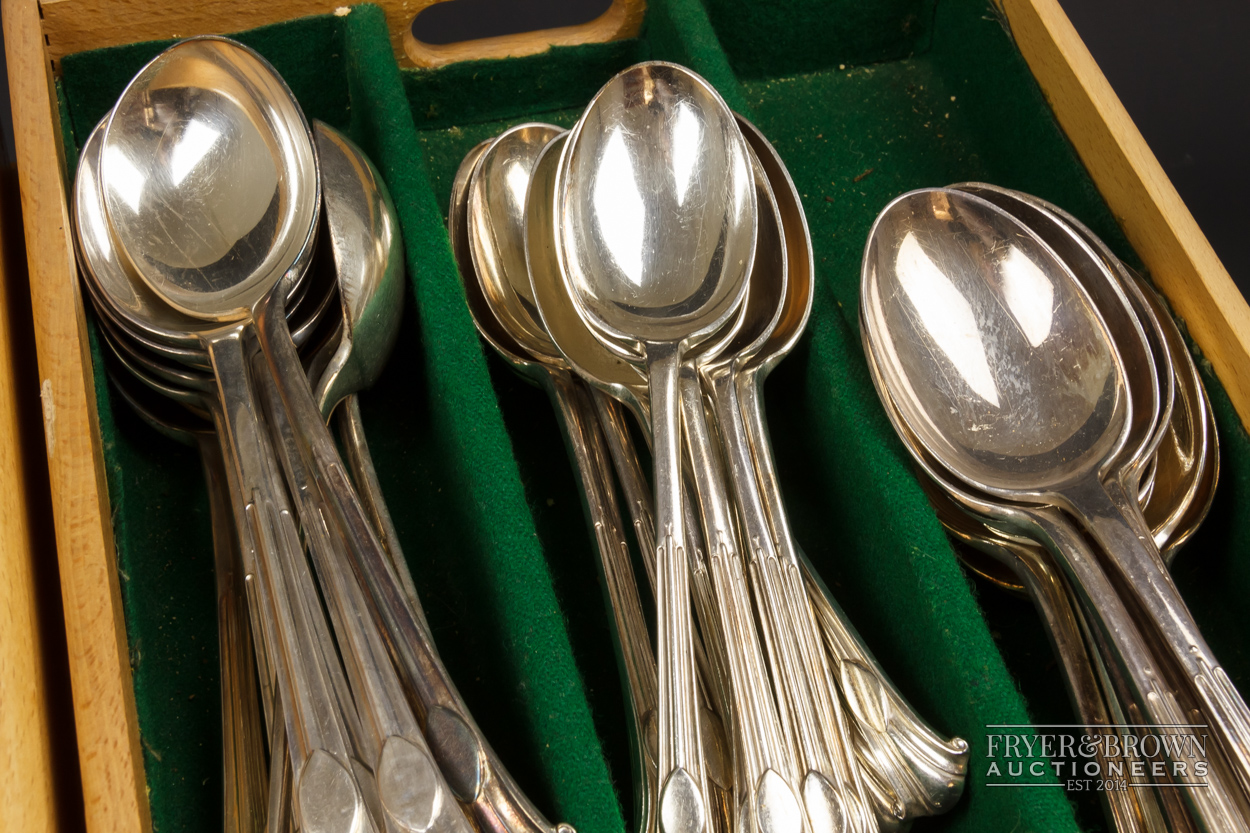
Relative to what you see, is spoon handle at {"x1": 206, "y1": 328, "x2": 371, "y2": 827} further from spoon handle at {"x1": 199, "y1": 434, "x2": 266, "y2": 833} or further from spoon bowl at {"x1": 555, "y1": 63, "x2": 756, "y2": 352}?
spoon bowl at {"x1": 555, "y1": 63, "x2": 756, "y2": 352}

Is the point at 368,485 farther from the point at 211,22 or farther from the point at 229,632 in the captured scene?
the point at 211,22

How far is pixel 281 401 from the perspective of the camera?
664 millimetres

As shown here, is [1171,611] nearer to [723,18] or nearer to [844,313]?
[844,313]

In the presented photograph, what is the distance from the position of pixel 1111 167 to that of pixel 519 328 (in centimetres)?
49

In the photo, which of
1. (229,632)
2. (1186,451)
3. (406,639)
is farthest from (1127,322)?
(229,632)

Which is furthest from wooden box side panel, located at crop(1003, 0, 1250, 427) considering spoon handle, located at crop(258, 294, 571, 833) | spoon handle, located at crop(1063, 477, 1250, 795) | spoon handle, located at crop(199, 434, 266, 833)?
spoon handle, located at crop(199, 434, 266, 833)

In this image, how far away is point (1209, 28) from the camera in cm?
129

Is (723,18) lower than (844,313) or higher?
higher

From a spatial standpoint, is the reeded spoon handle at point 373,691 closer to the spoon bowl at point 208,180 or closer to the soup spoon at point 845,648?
the spoon bowl at point 208,180

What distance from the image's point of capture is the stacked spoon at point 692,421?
1.80 ft

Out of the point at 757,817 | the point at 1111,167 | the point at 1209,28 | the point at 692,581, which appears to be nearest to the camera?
the point at 757,817

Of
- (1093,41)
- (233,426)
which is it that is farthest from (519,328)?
(1093,41)

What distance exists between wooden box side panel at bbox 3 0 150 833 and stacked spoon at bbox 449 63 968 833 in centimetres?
29

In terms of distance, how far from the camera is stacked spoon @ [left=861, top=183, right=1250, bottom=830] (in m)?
0.56
